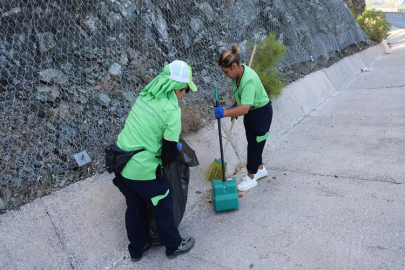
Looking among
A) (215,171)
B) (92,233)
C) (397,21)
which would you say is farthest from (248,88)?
(397,21)

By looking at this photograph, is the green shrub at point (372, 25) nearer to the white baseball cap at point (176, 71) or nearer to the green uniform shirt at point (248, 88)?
the green uniform shirt at point (248, 88)

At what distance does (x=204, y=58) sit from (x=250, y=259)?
3.53 metres

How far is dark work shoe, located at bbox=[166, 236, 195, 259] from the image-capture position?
2426 mm

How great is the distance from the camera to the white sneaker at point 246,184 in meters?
3.28

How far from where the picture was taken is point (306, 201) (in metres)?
2.91

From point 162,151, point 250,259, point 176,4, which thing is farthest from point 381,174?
point 176,4

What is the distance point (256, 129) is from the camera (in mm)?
3076

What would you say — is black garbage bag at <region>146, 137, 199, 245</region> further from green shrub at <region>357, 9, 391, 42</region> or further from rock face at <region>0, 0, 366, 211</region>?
green shrub at <region>357, 9, 391, 42</region>

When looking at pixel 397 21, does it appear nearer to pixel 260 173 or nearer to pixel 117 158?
pixel 260 173

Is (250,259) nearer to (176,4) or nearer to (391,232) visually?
(391,232)

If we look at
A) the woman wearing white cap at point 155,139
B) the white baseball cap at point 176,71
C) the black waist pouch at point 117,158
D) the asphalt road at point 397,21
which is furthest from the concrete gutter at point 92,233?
the asphalt road at point 397,21

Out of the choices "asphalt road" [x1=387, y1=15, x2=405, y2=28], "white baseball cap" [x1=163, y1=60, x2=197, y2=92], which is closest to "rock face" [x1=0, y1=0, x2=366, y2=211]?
"white baseball cap" [x1=163, y1=60, x2=197, y2=92]

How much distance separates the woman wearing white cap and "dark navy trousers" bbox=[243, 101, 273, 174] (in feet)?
3.55

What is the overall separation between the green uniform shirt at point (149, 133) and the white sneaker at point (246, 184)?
4.72 feet
